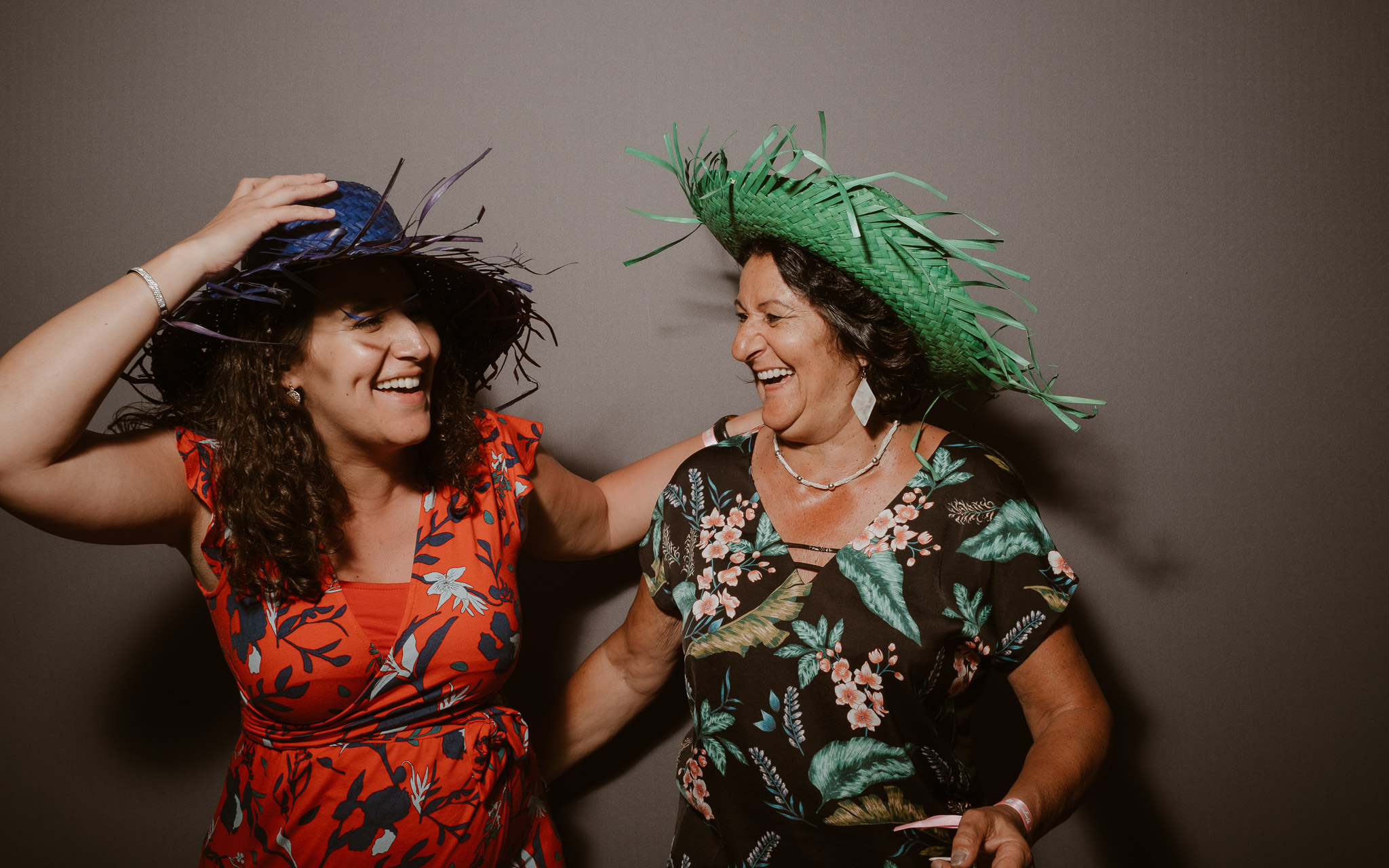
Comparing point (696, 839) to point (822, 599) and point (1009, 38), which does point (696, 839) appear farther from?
point (1009, 38)

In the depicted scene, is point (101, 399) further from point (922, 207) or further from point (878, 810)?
point (922, 207)

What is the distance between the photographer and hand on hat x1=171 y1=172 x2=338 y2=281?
3.61 ft

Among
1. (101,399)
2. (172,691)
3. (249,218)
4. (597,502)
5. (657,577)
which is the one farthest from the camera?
(172,691)

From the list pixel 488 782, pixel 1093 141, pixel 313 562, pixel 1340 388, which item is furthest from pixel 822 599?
pixel 1340 388

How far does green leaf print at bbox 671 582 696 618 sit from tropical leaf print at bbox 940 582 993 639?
17.1 inches

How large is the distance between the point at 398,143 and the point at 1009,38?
1.35 meters

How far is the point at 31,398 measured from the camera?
3.27 ft

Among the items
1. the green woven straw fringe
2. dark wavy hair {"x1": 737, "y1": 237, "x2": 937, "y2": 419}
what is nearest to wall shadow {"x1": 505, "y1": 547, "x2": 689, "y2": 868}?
dark wavy hair {"x1": 737, "y1": 237, "x2": 937, "y2": 419}

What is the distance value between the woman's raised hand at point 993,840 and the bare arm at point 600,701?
28.8 inches

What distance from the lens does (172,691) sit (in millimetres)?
1952

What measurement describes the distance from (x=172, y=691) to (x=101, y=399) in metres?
1.23

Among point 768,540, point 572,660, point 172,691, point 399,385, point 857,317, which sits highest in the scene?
point 857,317

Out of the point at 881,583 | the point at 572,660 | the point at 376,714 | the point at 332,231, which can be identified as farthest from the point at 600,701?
the point at 332,231

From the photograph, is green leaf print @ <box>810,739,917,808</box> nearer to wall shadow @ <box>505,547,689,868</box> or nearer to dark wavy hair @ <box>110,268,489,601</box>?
wall shadow @ <box>505,547,689,868</box>
